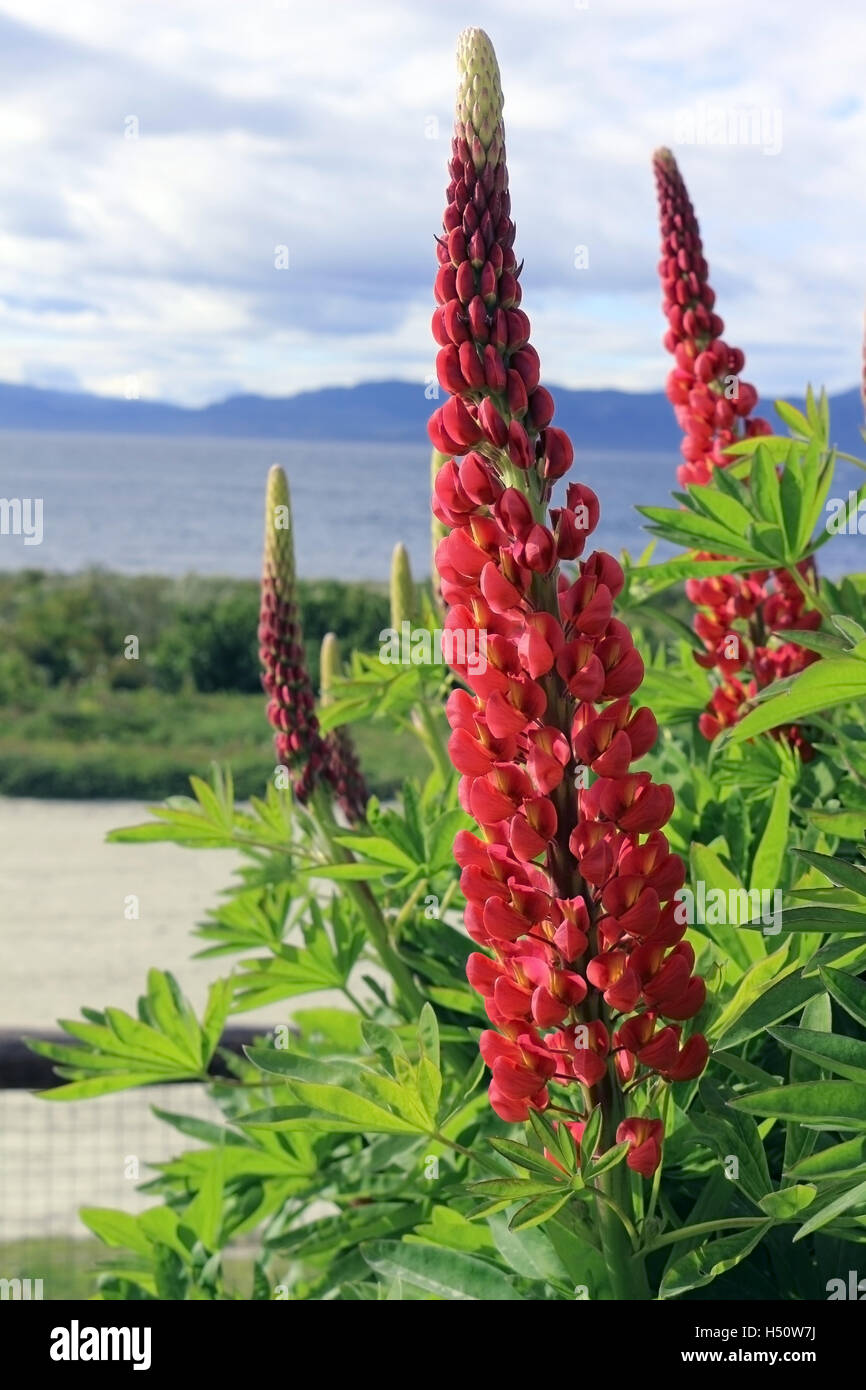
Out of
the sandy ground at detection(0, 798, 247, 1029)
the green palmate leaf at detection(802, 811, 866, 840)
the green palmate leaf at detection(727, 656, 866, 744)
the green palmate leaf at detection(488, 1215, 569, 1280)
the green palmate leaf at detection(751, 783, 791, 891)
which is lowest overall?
the sandy ground at detection(0, 798, 247, 1029)

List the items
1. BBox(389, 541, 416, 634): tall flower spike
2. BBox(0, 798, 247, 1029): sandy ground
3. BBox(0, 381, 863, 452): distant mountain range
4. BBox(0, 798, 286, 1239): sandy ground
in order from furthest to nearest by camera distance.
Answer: BBox(0, 381, 863, 452): distant mountain range → BBox(0, 798, 247, 1029): sandy ground → BBox(0, 798, 286, 1239): sandy ground → BBox(389, 541, 416, 634): tall flower spike

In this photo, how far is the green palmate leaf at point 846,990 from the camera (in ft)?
3.10

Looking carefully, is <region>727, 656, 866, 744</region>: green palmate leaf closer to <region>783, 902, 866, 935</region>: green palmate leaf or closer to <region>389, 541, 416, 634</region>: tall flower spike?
<region>783, 902, 866, 935</region>: green palmate leaf

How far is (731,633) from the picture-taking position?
1.62m

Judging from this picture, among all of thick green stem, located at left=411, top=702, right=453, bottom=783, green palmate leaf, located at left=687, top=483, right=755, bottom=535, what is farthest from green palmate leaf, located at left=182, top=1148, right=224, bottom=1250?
green palmate leaf, located at left=687, top=483, right=755, bottom=535

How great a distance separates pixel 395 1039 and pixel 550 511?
0.44 m

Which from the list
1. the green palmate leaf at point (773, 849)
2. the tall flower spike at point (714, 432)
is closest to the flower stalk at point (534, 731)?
the green palmate leaf at point (773, 849)

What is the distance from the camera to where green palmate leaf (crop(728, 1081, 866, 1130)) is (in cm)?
93

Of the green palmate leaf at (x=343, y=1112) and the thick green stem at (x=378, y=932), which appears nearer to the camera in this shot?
the green palmate leaf at (x=343, y=1112)

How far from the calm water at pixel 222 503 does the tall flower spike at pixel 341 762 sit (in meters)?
25.8

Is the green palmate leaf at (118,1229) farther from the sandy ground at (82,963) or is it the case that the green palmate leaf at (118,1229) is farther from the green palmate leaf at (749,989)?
the green palmate leaf at (749,989)

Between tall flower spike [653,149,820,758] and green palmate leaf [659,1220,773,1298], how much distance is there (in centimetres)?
66

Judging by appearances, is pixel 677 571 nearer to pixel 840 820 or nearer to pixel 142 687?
pixel 840 820
